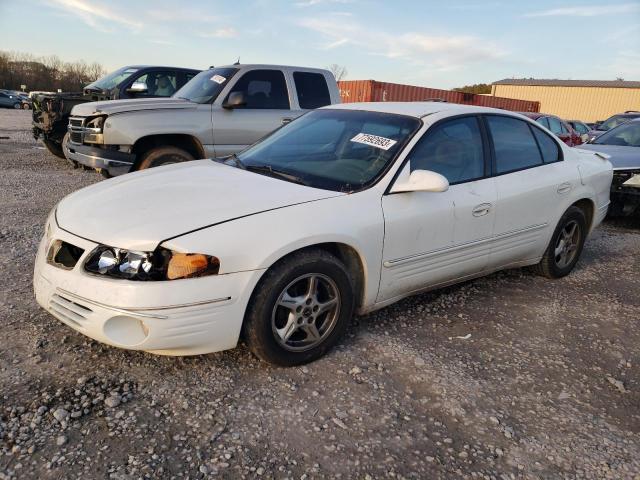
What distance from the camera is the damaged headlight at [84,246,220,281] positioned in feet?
8.13

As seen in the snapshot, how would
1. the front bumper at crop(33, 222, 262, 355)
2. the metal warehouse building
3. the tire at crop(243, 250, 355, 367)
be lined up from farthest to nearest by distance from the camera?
the metal warehouse building < the tire at crop(243, 250, 355, 367) < the front bumper at crop(33, 222, 262, 355)

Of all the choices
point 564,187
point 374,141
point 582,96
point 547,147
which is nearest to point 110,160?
point 374,141

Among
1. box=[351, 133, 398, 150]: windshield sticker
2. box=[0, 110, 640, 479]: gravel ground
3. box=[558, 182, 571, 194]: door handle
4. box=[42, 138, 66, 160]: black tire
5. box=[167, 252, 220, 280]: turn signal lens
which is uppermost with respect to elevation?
box=[351, 133, 398, 150]: windshield sticker

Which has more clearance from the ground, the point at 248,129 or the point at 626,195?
the point at 248,129

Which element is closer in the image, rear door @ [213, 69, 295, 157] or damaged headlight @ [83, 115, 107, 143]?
damaged headlight @ [83, 115, 107, 143]

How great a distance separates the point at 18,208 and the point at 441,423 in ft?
18.3

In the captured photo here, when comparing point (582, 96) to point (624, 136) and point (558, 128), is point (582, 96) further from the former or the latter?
point (624, 136)

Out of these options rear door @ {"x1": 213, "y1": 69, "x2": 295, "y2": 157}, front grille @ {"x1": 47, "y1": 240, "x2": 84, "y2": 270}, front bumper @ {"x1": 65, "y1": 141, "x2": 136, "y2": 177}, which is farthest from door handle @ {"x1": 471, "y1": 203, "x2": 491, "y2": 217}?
front bumper @ {"x1": 65, "y1": 141, "x2": 136, "y2": 177}

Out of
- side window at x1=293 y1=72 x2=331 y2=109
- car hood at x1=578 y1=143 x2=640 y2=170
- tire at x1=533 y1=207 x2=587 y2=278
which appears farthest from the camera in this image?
side window at x1=293 y1=72 x2=331 y2=109

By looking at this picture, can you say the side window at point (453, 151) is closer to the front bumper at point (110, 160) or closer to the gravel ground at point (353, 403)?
the gravel ground at point (353, 403)

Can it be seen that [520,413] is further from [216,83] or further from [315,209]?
[216,83]

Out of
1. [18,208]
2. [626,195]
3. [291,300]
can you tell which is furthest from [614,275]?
[18,208]

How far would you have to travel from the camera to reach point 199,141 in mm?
6707

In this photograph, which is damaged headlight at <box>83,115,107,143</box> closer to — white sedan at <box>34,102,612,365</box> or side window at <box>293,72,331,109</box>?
side window at <box>293,72,331,109</box>
